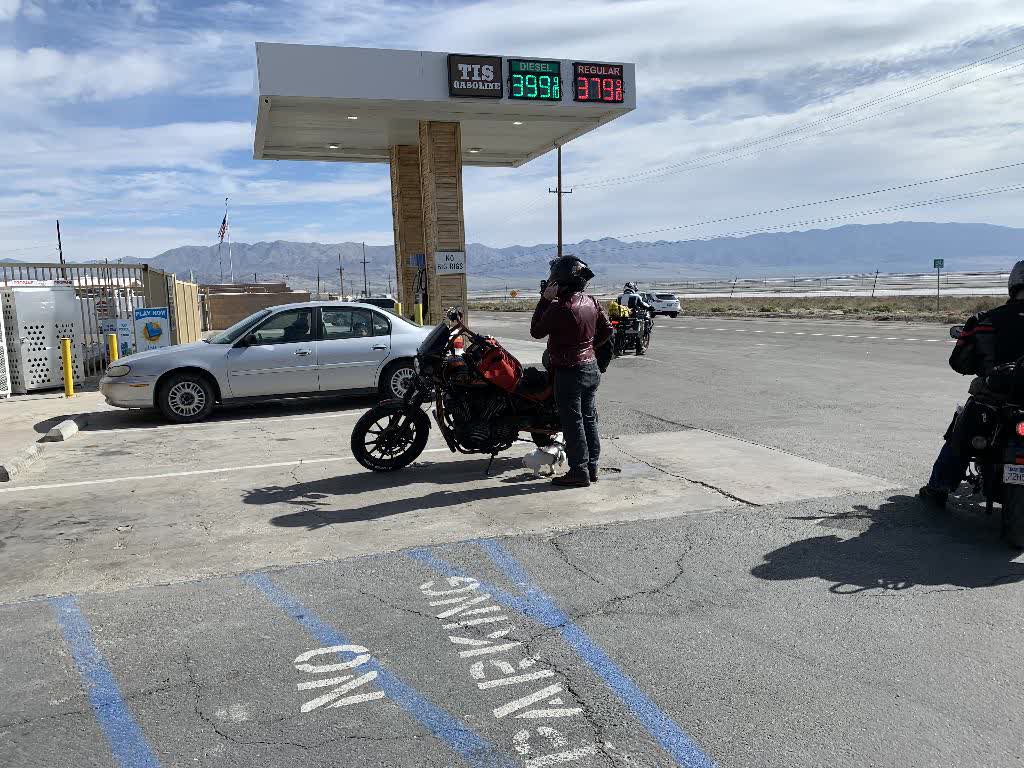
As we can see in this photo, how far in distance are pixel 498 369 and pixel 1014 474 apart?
3.95m

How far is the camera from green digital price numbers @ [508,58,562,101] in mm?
18641

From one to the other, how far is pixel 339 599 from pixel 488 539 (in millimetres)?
1303

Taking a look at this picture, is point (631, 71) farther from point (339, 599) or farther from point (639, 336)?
point (339, 599)

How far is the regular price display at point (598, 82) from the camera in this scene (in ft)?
62.2

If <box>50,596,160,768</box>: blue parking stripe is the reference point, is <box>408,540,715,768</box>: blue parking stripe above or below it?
below

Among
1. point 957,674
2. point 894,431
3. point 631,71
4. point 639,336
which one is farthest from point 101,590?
point 631,71

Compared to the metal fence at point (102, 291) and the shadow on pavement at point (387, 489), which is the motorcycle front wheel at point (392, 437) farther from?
the metal fence at point (102, 291)

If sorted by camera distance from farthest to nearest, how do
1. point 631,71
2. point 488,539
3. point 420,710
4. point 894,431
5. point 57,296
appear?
point 631,71 → point 57,296 → point 894,431 → point 488,539 → point 420,710

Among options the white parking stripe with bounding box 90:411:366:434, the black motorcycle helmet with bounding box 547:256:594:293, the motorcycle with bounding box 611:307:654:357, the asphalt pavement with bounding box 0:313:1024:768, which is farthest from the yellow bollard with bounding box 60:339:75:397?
the motorcycle with bounding box 611:307:654:357

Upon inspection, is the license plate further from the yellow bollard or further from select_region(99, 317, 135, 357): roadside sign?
select_region(99, 317, 135, 357): roadside sign

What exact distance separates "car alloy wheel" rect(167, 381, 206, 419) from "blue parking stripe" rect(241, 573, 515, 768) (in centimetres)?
703

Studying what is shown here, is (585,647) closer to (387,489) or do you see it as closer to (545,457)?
(545,457)

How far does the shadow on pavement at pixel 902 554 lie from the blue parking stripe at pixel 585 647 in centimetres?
136

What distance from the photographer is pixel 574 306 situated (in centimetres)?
676
